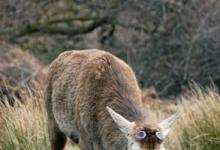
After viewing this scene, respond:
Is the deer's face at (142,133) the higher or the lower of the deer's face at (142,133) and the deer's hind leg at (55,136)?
the higher

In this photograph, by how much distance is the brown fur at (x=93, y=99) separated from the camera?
7.58 meters

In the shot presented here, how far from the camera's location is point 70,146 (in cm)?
1050

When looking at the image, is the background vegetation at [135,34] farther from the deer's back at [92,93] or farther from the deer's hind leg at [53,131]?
the deer's back at [92,93]

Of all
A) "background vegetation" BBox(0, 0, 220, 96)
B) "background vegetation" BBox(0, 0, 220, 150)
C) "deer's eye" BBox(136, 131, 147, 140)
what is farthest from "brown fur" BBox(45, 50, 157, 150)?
"background vegetation" BBox(0, 0, 220, 96)

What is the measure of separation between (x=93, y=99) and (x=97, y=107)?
0.11 meters

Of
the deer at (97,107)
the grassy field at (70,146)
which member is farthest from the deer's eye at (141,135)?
the grassy field at (70,146)

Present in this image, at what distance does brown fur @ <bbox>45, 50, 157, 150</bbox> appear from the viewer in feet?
24.9

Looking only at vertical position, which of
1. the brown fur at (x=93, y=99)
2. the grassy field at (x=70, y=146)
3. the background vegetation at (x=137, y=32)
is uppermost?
the brown fur at (x=93, y=99)

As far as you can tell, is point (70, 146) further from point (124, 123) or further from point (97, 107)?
point (124, 123)

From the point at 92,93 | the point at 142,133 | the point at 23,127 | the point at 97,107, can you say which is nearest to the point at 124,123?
the point at 142,133

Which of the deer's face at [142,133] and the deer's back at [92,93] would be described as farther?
the deer's back at [92,93]

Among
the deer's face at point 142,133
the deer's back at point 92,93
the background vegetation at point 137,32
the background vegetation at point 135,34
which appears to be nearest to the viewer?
the deer's face at point 142,133

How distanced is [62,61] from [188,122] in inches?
83.5

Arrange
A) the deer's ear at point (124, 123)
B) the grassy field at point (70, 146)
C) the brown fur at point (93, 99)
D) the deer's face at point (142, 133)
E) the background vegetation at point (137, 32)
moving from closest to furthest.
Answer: the deer's face at point (142, 133)
the deer's ear at point (124, 123)
the brown fur at point (93, 99)
the grassy field at point (70, 146)
the background vegetation at point (137, 32)
